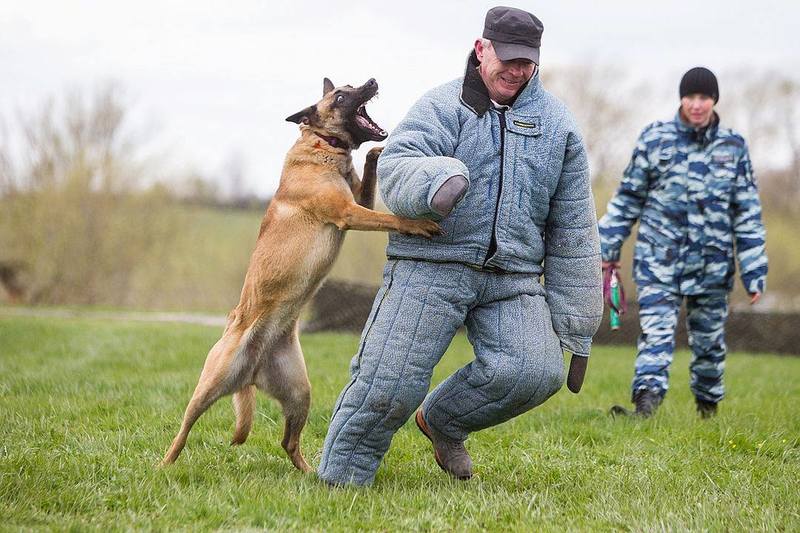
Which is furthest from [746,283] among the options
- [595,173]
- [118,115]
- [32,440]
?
[118,115]

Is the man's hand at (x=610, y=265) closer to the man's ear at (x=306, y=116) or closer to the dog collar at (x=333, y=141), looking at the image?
the dog collar at (x=333, y=141)

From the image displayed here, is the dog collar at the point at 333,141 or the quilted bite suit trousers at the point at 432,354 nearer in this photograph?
the quilted bite suit trousers at the point at 432,354

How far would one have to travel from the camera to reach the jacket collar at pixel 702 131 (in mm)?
5738

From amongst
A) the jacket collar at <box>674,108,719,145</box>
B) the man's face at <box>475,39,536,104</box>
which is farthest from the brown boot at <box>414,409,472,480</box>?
the jacket collar at <box>674,108,719,145</box>

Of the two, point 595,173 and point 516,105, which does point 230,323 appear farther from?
point 595,173

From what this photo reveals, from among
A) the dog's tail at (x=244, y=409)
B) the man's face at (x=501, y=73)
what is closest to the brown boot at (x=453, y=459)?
the dog's tail at (x=244, y=409)

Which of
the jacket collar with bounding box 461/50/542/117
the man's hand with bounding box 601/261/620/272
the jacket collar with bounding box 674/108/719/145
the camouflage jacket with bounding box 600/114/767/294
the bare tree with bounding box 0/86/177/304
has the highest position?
the jacket collar with bounding box 461/50/542/117

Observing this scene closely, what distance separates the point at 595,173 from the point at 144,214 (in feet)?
38.4

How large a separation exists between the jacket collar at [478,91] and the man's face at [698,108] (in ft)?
7.33

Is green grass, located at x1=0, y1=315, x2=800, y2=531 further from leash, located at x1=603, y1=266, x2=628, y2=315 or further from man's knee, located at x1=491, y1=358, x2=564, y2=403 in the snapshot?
leash, located at x1=603, y1=266, x2=628, y2=315

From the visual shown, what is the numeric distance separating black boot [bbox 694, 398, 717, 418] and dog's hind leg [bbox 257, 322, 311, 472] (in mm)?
2964

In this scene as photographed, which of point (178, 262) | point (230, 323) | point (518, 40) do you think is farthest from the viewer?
point (178, 262)

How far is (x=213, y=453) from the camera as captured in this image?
4.44 metres

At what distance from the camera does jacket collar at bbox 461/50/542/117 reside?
3703 mm
